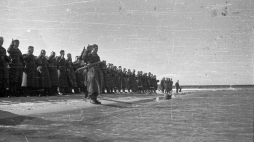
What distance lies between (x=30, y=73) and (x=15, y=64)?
50.7 inches

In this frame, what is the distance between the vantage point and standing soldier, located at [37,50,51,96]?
A: 56.6 ft

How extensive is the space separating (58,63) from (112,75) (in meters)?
10.2

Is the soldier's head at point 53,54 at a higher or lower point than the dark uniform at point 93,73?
higher

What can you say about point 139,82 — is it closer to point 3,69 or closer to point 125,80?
point 125,80

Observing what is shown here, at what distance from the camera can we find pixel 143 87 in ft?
134

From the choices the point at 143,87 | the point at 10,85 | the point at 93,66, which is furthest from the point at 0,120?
the point at 143,87

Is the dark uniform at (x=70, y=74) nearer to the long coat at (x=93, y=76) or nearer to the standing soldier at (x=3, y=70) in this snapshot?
the standing soldier at (x=3, y=70)

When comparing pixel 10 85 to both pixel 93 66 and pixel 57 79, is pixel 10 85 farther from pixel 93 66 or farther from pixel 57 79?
pixel 93 66

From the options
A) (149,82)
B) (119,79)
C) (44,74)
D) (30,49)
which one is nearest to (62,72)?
(44,74)

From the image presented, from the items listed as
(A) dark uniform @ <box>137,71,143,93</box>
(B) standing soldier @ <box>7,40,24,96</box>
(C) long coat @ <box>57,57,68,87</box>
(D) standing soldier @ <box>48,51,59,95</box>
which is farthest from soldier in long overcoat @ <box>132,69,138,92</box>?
(B) standing soldier @ <box>7,40,24,96</box>

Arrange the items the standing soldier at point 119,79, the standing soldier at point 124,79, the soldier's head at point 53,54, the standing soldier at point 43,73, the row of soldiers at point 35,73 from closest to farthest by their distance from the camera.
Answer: the row of soldiers at point 35,73 < the standing soldier at point 43,73 < the soldier's head at point 53,54 < the standing soldier at point 119,79 < the standing soldier at point 124,79

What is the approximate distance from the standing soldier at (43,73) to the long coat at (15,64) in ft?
5.89

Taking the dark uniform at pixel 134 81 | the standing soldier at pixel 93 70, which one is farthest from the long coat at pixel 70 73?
the dark uniform at pixel 134 81

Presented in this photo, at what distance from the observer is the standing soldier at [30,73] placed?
53.1 ft
